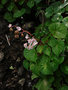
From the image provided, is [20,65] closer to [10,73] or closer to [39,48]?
[10,73]

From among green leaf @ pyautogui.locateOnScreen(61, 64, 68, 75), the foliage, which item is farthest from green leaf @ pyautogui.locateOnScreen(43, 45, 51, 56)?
green leaf @ pyautogui.locateOnScreen(61, 64, 68, 75)

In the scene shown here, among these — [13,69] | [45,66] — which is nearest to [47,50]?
[45,66]

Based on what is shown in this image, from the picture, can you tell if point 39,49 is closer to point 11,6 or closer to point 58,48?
point 58,48

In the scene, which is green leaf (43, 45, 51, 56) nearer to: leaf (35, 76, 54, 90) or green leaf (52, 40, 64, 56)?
green leaf (52, 40, 64, 56)

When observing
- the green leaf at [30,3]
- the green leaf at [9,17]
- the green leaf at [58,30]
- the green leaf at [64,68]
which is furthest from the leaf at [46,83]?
the green leaf at [9,17]

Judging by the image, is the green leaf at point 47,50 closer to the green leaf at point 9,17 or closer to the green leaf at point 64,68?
the green leaf at point 64,68

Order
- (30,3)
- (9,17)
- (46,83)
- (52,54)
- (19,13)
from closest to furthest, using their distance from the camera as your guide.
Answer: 1. (52,54)
2. (46,83)
3. (30,3)
4. (19,13)
5. (9,17)
